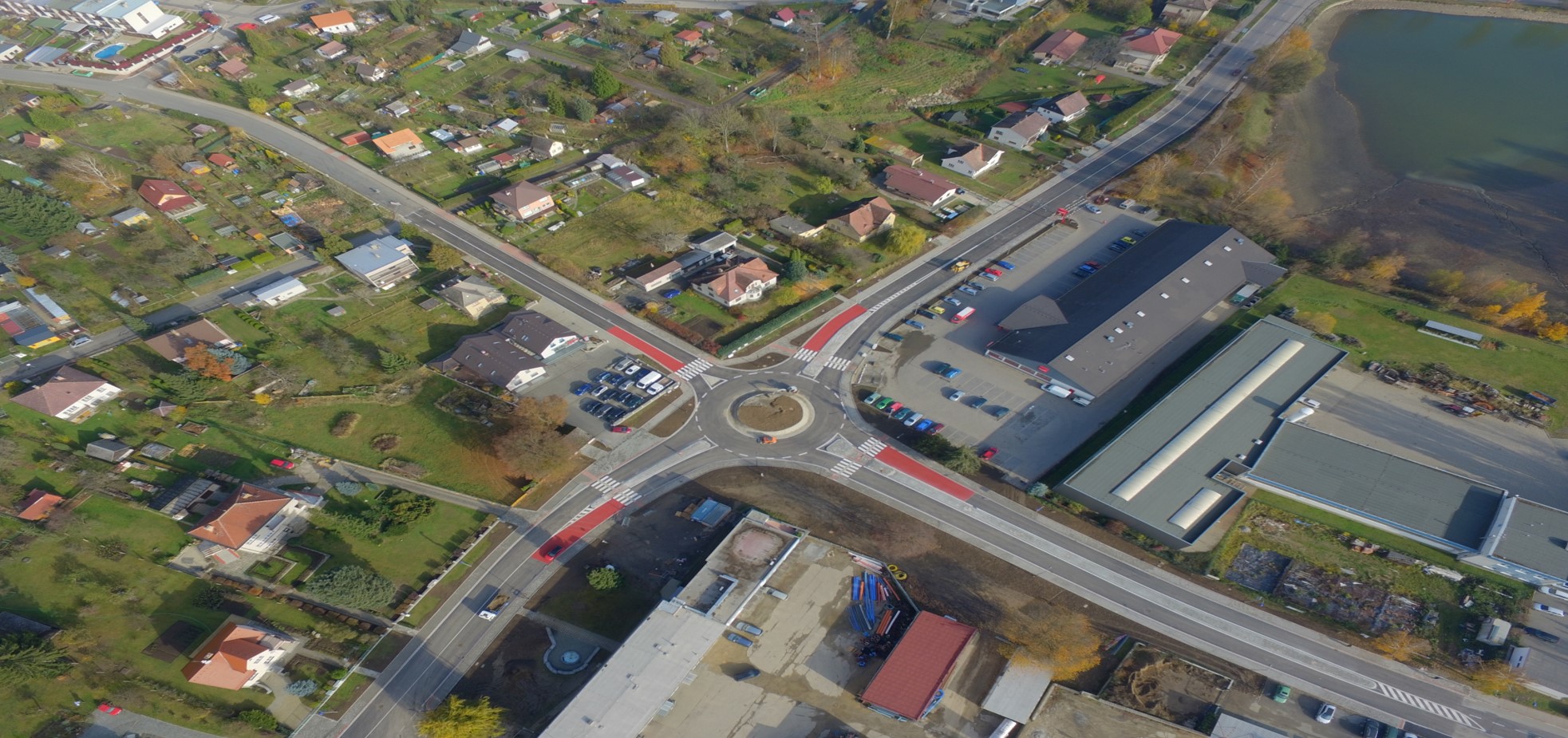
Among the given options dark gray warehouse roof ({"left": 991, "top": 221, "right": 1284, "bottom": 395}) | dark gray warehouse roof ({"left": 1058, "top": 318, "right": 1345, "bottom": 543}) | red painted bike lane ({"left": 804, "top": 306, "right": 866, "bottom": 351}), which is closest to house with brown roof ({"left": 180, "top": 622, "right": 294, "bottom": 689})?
red painted bike lane ({"left": 804, "top": 306, "right": 866, "bottom": 351})

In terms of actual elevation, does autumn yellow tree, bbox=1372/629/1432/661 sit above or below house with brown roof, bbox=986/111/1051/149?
below

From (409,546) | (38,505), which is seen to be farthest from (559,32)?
(409,546)

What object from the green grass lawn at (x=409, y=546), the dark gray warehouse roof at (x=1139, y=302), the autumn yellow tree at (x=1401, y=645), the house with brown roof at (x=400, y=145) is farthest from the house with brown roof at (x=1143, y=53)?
the green grass lawn at (x=409, y=546)

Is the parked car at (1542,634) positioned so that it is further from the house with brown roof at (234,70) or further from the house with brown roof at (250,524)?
the house with brown roof at (234,70)

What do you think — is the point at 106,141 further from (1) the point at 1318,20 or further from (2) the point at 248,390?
(1) the point at 1318,20

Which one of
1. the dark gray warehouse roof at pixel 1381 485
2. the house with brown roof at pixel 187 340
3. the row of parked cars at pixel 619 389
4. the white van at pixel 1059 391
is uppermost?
the dark gray warehouse roof at pixel 1381 485

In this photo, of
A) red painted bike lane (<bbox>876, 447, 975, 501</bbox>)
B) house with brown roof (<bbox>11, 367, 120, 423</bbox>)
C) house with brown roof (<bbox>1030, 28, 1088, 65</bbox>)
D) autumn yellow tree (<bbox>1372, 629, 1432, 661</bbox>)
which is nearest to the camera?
autumn yellow tree (<bbox>1372, 629, 1432, 661</bbox>)

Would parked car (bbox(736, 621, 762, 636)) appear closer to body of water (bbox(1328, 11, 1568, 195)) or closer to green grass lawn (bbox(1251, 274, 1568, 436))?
green grass lawn (bbox(1251, 274, 1568, 436))
